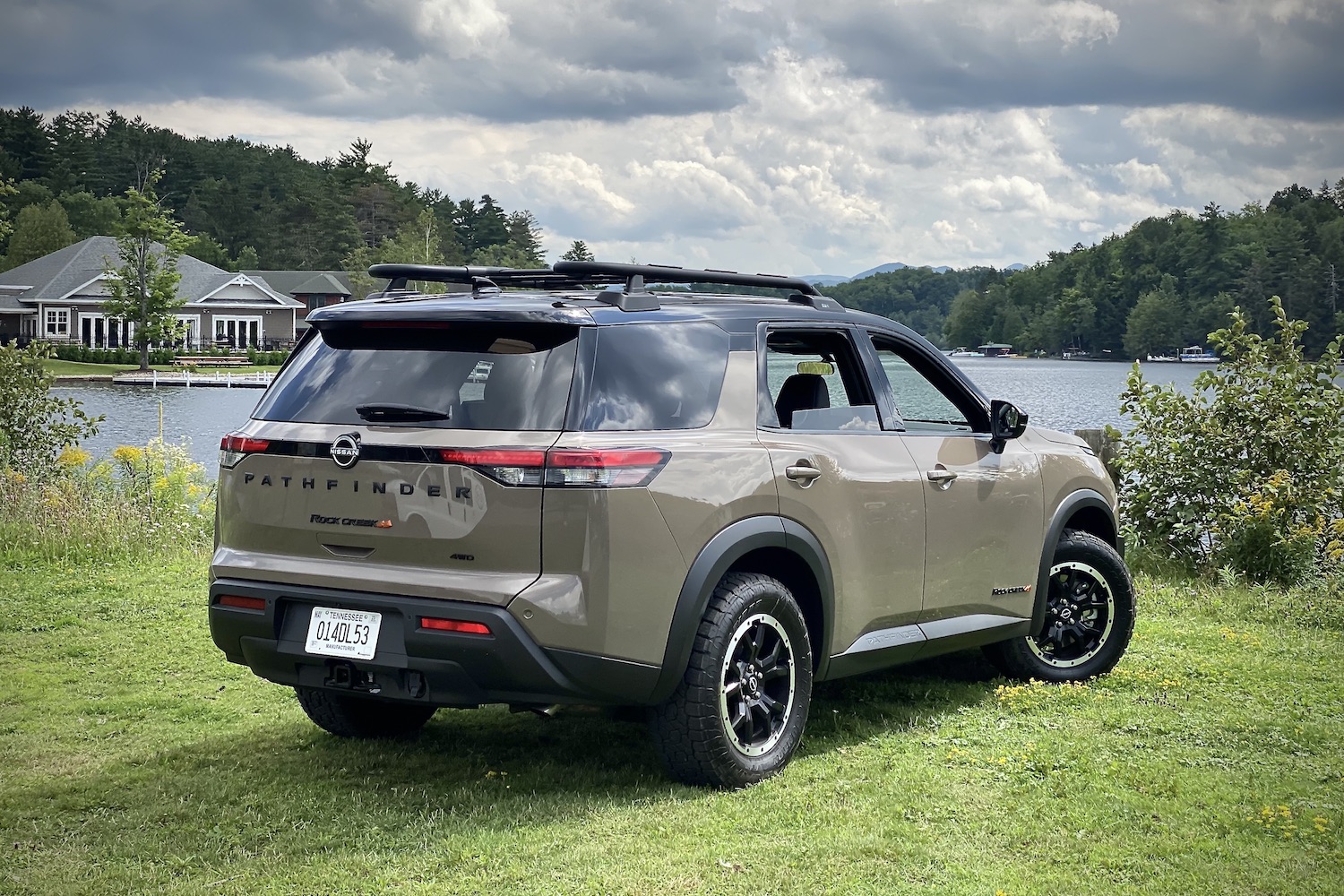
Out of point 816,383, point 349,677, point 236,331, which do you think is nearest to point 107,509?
point 349,677

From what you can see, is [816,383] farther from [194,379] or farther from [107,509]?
[194,379]

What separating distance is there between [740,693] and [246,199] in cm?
13755

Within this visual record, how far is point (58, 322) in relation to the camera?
274 feet

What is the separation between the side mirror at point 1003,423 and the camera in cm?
670

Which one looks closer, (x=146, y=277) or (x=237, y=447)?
(x=237, y=447)

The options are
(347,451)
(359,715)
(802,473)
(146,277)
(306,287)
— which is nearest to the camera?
(347,451)

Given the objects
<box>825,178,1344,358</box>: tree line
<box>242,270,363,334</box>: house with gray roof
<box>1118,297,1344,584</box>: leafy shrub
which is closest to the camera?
<box>1118,297,1344,584</box>: leafy shrub

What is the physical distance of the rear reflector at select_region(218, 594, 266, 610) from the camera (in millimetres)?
5133

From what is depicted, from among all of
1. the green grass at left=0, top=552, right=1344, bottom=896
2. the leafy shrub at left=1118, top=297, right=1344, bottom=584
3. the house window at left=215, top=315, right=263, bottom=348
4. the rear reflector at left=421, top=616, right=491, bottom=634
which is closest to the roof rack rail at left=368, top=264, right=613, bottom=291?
the rear reflector at left=421, top=616, right=491, bottom=634

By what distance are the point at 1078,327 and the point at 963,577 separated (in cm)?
13581

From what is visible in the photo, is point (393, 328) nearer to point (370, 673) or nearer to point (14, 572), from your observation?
point (370, 673)

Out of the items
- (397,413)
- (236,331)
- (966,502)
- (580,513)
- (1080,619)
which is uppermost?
(397,413)

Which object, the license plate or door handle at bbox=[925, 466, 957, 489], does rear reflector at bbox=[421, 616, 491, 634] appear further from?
door handle at bbox=[925, 466, 957, 489]

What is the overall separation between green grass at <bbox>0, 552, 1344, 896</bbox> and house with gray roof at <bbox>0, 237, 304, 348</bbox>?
78.2m
